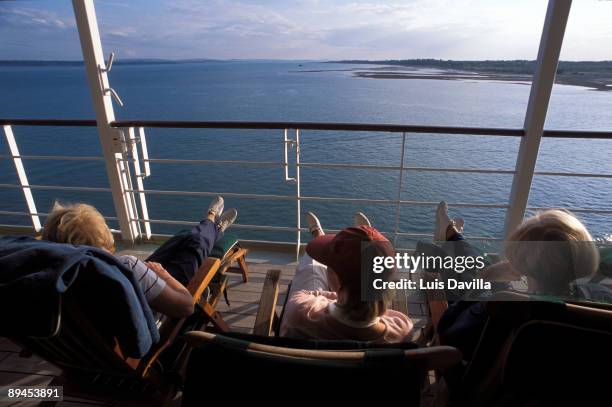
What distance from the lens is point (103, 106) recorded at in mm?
2268

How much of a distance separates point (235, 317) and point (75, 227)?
0.98m

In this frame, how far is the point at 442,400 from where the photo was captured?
0.99m

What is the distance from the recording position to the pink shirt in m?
0.93

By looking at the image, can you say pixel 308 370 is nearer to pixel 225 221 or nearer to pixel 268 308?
pixel 268 308

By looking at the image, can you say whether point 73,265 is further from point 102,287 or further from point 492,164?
point 492,164

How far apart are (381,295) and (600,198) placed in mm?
6910

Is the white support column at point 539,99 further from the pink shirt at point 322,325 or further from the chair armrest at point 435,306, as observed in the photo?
the pink shirt at point 322,325

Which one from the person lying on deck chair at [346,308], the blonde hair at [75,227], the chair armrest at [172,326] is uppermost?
the blonde hair at [75,227]

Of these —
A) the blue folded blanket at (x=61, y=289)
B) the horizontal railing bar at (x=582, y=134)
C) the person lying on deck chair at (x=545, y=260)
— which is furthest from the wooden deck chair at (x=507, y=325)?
the horizontal railing bar at (x=582, y=134)

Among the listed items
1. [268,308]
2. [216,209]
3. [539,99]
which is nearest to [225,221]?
[216,209]

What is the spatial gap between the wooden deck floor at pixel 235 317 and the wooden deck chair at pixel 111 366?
1.08 feet

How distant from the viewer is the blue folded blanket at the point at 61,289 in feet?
2.27

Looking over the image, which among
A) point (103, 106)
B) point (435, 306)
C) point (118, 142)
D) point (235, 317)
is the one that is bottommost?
point (235, 317)

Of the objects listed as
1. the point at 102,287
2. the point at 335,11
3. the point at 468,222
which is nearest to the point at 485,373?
the point at 102,287
